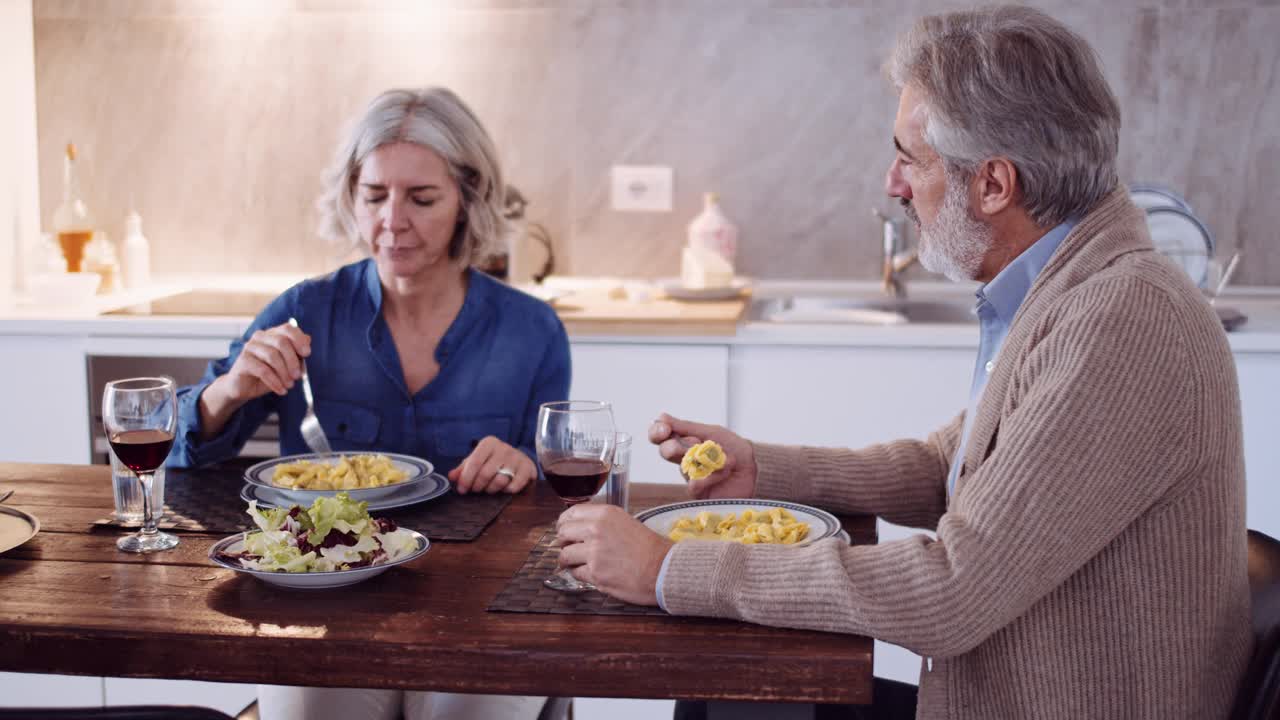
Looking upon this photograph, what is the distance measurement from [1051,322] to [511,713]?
861 millimetres

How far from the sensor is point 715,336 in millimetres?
2652

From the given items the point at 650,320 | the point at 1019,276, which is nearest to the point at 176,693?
the point at 650,320

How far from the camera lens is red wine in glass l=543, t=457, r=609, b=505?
1.27 metres

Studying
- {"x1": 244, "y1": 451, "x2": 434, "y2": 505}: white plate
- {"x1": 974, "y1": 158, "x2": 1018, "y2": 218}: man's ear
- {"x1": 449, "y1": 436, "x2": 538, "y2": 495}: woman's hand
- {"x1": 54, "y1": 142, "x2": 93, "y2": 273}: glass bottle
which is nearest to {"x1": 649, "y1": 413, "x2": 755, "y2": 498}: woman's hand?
{"x1": 449, "y1": 436, "x2": 538, "y2": 495}: woman's hand

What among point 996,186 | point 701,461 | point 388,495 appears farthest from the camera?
point 388,495

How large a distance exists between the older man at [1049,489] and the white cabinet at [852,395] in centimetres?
127

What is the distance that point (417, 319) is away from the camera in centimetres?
205

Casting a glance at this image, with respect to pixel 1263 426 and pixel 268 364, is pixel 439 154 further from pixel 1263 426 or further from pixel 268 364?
pixel 1263 426

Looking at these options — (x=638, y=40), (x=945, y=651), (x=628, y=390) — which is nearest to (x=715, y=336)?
(x=628, y=390)

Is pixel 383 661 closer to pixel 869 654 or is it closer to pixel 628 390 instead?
pixel 869 654

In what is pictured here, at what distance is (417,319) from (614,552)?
37.9 inches

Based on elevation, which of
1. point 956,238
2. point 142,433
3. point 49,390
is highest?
point 956,238

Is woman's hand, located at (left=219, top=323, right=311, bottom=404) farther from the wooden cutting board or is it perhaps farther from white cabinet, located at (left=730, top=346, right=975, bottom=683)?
white cabinet, located at (left=730, top=346, right=975, bottom=683)

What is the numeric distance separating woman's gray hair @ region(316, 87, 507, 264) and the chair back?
1.27 meters
